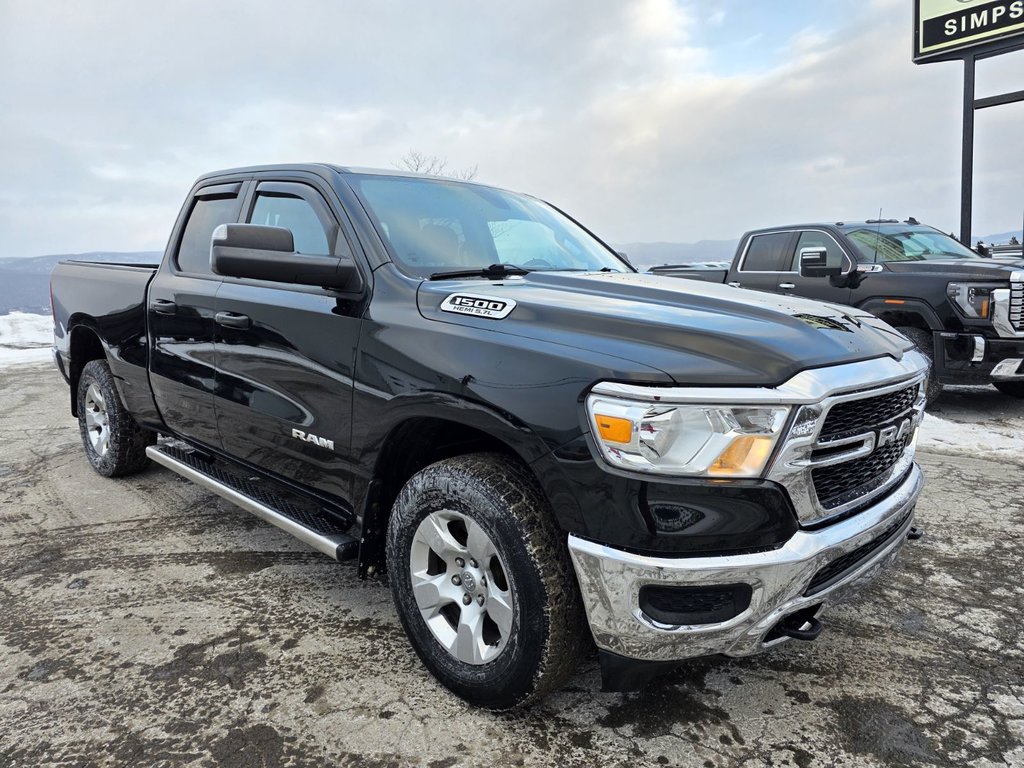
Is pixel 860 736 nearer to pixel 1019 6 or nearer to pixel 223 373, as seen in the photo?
pixel 223 373

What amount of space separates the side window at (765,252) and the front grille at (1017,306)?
2.48m

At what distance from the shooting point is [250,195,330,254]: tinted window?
2.99m

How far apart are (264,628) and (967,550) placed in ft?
11.0

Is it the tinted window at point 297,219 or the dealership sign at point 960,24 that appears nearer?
the tinted window at point 297,219

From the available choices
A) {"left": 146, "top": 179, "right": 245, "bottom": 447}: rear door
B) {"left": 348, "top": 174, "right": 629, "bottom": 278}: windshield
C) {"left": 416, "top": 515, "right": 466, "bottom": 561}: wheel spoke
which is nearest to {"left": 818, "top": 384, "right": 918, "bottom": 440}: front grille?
{"left": 416, "top": 515, "right": 466, "bottom": 561}: wheel spoke

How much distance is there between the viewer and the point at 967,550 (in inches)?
140

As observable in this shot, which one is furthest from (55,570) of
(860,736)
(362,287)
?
(860,736)

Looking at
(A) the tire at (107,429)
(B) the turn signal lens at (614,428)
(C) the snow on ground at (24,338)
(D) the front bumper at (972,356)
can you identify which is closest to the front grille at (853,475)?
(B) the turn signal lens at (614,428)

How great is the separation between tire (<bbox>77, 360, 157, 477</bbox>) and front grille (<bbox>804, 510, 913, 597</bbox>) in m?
4.05

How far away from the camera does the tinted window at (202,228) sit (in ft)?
12.0

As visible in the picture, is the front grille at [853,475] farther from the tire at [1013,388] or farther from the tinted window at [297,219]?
the tire at [1013,388]

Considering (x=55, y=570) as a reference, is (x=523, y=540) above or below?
Answer: above

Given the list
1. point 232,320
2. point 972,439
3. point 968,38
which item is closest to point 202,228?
point 232,320

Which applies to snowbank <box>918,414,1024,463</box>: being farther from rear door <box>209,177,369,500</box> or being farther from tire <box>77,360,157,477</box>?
tire <box>77,360,157,477</box>
